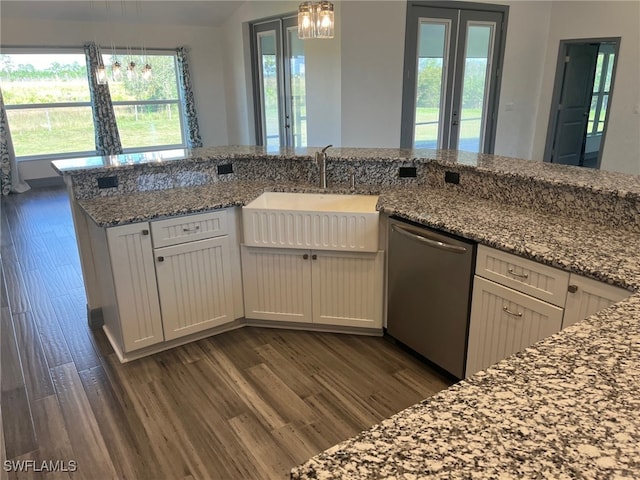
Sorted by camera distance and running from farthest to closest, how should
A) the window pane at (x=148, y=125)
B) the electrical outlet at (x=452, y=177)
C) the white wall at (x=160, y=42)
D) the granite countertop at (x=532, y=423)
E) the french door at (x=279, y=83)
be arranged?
the window pane at (x=148, y=125), the white wall at (x=160, y=42), the french door at (x=279, y=83), the electrical outlet at (x=452, y=177), the granite countertop at (x=532, y=423)

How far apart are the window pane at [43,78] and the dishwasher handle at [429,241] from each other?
22.8 ft

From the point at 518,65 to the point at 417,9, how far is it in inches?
73.5

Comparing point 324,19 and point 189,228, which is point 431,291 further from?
point 324,19

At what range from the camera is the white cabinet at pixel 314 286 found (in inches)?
112

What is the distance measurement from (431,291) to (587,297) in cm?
82

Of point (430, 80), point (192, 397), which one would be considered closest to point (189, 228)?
point (192, 397)

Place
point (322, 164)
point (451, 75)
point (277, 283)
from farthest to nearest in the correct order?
1. point (451, 75)
2. point (322, 164)
3. point (277, 283)

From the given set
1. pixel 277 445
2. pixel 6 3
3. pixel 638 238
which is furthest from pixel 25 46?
pixel 638 238

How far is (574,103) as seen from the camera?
6773 millimetres

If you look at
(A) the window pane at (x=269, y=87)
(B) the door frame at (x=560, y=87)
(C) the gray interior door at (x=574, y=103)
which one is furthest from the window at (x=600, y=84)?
(A) the window pane at (x=269, y=87)

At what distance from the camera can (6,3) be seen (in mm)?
6215

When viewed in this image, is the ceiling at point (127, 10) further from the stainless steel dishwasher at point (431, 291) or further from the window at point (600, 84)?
the stainless steel dishwasher at point (431, 291)

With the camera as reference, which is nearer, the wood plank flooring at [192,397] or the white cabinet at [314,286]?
the wood plank flooring at [192,397]

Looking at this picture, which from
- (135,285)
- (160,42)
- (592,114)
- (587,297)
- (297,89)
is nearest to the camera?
(587,297)
